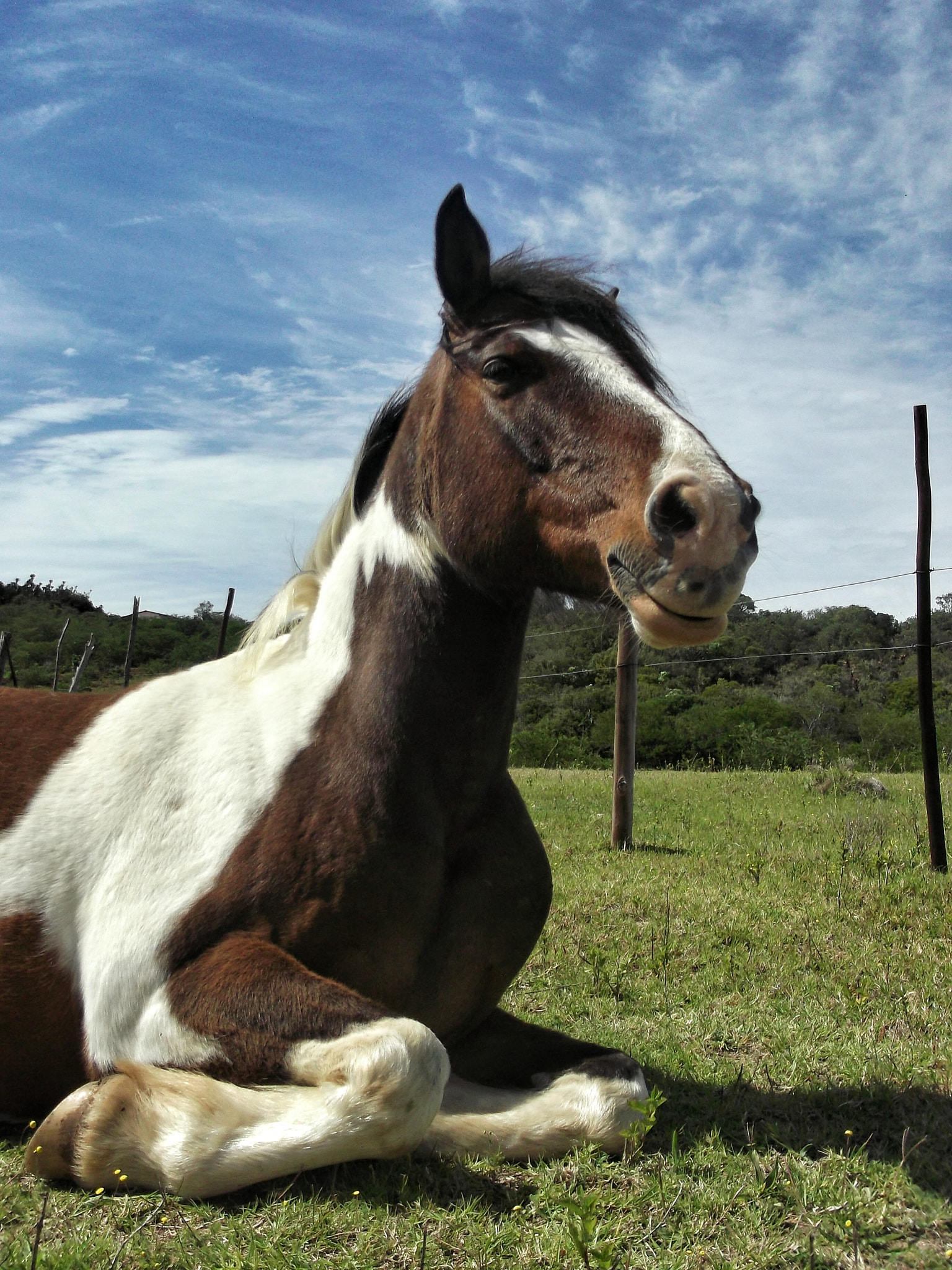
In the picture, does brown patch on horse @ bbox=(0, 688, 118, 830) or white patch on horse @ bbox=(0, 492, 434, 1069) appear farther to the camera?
brown patch on horse @ bbox=(0, 688, 118, 830)

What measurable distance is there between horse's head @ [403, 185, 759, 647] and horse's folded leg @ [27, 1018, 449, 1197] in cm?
112

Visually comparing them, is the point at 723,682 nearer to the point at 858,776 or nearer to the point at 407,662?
the point at 858,776

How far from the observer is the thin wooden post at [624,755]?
8.28 m

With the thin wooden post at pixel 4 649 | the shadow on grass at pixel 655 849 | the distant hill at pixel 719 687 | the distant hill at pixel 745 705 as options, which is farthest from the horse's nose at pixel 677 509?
the thin wooden post at pixel 4 649

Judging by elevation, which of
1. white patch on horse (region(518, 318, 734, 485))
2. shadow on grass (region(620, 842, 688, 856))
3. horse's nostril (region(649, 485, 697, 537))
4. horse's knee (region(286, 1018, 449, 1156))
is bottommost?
horse's knee (region(286, 1018, 449, 1156))

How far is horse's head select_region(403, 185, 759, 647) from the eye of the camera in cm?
209

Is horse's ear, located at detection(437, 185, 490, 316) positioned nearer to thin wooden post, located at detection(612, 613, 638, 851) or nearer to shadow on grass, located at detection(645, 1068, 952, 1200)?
shadow on grass, located at detection(645, 1068, 952, 1200)

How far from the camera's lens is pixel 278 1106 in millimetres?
2080

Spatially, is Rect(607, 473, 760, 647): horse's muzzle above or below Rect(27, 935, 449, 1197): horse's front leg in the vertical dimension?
above

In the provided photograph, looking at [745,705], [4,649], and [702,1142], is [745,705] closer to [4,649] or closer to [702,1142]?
[4,649]

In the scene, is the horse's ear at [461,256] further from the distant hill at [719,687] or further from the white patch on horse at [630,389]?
the distant hill at [719,687]

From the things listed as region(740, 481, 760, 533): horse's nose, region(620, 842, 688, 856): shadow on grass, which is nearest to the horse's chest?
region(740, 481, 760, 533): horse's nose

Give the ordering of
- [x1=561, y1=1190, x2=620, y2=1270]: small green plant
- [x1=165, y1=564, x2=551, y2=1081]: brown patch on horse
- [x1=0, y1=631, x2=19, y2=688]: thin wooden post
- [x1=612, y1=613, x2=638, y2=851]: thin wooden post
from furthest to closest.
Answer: [x1=0, y1=631, x2=19, y2=688]: thin wooden post < [x1=612, y1=613, x2=638, y2=851]: thin wooden post < [x1=165, y1=564, x2=551, y2=1081]: brown patch on horse < [x1=561, y1=1190, x2=620, y2=1270]: small green plant

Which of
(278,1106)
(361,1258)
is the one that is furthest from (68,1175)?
(361,1258)
